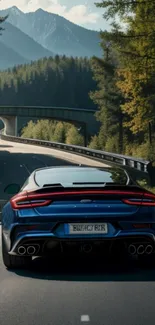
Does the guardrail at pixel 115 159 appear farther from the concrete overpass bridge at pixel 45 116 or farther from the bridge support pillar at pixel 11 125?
the concrete overpass bridge at pixel 45 116

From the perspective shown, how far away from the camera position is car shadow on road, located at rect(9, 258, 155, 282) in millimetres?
6488

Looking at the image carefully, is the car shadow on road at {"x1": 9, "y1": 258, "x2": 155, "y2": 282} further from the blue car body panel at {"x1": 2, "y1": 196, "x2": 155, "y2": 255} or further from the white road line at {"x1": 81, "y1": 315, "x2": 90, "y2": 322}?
the white road line at {"x1": 81, "y1": 315, "x2": 90, "y2": 322}

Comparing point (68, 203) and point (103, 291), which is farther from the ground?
point (68, 203)

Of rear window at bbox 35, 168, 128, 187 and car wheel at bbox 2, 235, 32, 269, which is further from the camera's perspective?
rear window at bbox 35, 168, 128, 187

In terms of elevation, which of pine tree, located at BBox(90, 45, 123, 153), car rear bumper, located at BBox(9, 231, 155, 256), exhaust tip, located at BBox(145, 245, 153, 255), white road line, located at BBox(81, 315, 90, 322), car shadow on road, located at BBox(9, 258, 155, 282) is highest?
pine tree, located at BBox(90, 45, 123, 153)

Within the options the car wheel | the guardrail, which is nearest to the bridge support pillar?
the guardrail

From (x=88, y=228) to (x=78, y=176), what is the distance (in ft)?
3.53

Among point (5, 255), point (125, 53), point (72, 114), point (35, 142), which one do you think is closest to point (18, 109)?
point (72, 114)

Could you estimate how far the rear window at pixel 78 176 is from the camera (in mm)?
7303

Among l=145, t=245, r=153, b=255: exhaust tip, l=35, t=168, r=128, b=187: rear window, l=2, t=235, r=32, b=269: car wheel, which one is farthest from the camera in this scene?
l=35, t=168, r=128, b=187: rear window

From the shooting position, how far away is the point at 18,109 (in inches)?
4793

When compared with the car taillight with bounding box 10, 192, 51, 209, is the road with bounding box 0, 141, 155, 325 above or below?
below

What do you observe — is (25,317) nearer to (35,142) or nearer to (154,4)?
(154,4)

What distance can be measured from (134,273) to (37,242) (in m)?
1.20
